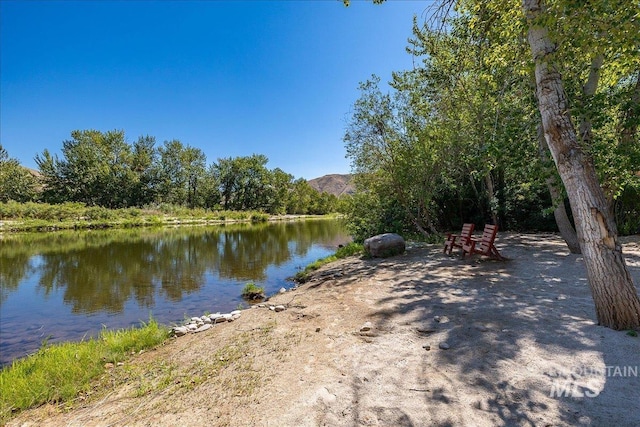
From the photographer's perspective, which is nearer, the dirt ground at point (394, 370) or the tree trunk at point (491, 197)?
the dirt ground at point (394, 370)

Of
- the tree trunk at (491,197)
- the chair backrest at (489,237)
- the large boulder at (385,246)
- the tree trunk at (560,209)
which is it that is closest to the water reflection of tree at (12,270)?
the large boulder at (385,246)

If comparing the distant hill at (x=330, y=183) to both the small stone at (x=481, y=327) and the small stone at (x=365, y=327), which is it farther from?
the small stone at (x=481, y=327)

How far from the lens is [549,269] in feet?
21.7

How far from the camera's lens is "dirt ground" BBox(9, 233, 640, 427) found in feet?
7.76

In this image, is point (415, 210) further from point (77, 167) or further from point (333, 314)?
point (77, 167)

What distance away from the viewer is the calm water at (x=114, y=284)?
6543mm

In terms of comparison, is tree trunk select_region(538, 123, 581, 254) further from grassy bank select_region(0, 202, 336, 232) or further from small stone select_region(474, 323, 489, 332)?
grassy bank select_region(0, 202, 336, 232)

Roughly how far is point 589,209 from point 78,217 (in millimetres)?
40730

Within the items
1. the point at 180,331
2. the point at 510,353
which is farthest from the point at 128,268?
the point at 510,353

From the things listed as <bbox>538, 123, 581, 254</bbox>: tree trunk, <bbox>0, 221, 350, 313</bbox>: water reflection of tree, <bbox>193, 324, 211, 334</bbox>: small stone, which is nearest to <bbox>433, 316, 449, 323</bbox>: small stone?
<bbox>193, 324, 211, 334</bbox>: small stone

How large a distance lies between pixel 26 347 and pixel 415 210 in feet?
43.1

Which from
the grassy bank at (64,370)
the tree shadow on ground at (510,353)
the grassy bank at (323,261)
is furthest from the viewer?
the grassy bank at (323,261)

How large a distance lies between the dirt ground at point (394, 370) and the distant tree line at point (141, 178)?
48.0 metres

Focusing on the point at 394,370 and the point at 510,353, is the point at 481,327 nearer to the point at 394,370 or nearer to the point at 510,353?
the point at 510,353
